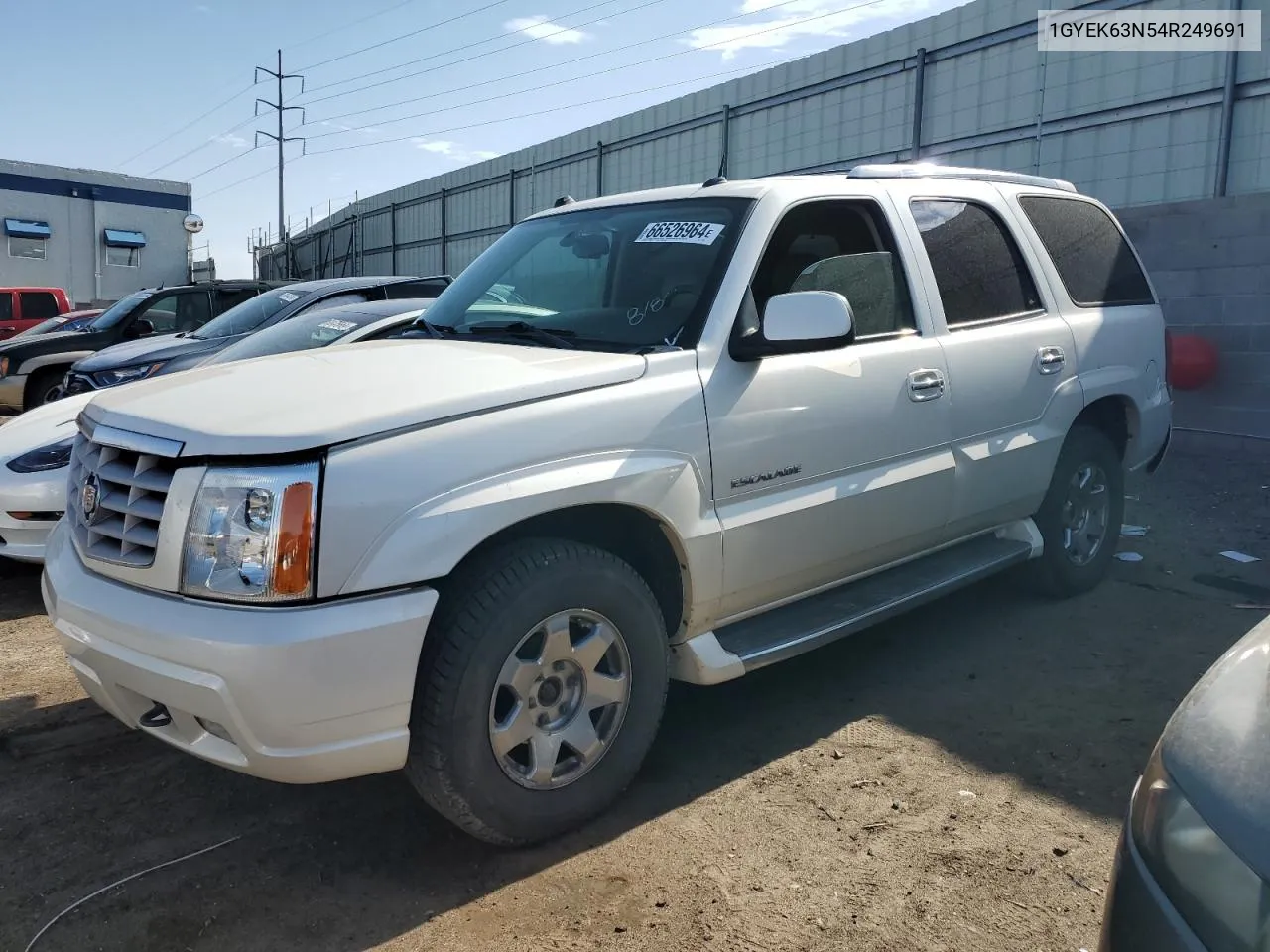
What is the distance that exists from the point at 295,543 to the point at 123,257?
38084 mm

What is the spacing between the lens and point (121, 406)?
2902 millimetres

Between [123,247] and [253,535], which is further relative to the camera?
[123,247]

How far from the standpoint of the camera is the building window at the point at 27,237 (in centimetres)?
3269

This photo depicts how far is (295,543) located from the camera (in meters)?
2.37

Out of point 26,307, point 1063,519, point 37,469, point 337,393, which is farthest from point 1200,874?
point 26,307

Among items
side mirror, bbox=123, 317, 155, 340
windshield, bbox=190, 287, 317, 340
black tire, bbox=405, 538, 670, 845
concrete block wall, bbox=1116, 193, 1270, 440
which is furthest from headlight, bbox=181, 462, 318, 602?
side mirror, bbox=123, 317, 155, 340

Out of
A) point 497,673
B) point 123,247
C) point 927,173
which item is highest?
point 123,247

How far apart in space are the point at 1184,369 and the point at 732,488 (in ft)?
22.4

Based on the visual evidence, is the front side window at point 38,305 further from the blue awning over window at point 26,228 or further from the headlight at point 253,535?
the headlight at point 253,535

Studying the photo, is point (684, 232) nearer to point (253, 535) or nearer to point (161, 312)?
point (253, 535)

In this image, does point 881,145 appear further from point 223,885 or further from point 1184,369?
point 223,885

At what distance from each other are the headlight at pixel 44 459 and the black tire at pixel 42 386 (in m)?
7.45

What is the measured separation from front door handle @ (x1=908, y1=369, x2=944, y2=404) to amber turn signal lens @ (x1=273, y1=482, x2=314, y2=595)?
228 centimetres

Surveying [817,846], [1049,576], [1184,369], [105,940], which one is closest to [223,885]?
[105,940]
